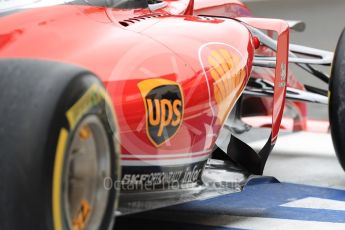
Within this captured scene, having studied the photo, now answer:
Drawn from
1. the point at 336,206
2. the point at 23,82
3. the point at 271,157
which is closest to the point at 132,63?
the point at 23,82

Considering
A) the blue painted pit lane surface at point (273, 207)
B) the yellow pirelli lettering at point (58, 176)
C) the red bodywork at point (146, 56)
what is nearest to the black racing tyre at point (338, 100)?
the blue painted pit lane surface at point (273, 207)

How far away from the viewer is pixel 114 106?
1.74 m

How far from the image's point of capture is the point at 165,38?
2.14m

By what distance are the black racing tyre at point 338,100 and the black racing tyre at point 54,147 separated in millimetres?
1714

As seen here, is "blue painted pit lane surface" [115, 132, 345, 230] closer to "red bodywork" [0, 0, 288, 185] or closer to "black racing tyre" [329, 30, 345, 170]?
"black racing tyre" [329, 30, 345, 170]

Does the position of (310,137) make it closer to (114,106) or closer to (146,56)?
(146,56)

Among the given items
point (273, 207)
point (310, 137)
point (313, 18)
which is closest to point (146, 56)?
point (273, 207)

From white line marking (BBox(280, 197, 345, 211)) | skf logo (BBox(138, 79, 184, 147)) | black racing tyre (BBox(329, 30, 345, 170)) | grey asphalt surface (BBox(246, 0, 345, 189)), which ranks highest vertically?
skf logo (BBox(138, 79, 184, 147))

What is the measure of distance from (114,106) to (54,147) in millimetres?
405

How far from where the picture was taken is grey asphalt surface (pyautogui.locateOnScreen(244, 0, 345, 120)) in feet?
25.7

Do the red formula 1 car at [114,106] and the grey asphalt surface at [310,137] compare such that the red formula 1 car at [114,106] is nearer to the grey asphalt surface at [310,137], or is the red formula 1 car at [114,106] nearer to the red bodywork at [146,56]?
the red bodywork at [146,56]

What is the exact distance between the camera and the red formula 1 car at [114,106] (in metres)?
1.35

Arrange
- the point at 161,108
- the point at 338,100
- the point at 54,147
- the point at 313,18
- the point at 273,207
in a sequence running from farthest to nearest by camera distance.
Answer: the point at 313,18 → the point at 338,100 → the point at 273,207 → the point at 161,108 → the point at 54,147

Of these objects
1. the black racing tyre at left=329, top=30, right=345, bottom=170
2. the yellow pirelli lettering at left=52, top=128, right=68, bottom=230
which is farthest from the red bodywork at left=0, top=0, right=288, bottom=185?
the black racing tyre at left=329, top=30, right=345, bottom=170
